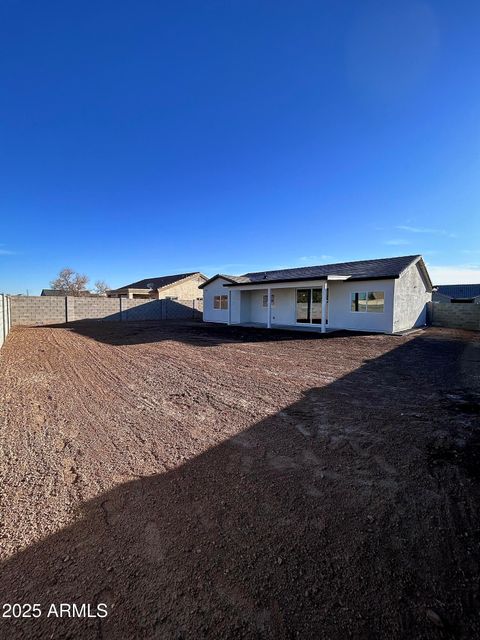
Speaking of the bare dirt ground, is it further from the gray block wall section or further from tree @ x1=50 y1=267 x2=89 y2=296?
tree @ x1=50 y1=267 x2=89 y2=296

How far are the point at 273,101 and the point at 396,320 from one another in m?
10.9

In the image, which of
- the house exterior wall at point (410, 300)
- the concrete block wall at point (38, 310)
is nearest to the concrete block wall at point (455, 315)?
the house exterior wall at point (410, 300)

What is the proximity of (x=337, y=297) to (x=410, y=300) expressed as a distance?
4.15 meters

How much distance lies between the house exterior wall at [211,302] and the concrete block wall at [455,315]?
13.0m

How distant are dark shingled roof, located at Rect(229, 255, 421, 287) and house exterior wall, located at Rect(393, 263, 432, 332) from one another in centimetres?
49

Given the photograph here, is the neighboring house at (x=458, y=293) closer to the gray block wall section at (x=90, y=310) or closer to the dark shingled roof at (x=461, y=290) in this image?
the dark shingled roof at (x=461, y=290)

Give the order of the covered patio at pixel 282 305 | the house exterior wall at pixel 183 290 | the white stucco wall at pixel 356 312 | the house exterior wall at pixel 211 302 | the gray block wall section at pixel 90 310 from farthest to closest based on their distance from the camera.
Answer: the house exterior wall at pixel 183 290, the house exterior wall at pixel 211 302, the gray block wall section at pixel 90 310, the covered patio at pixel 282 305, the white stucco wall at pixel 356 312

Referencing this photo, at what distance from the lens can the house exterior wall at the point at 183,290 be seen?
30962mm

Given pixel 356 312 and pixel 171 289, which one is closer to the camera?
pixel 356 312

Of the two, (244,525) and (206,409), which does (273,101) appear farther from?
(244,525)

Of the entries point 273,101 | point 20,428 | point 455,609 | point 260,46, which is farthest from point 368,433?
point 273,101

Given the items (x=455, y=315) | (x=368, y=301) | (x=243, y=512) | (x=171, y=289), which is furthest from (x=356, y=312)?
(x=171, y=289)

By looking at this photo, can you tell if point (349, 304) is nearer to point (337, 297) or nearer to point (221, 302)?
point (337, 297)

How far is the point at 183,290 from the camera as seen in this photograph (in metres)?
32.5
